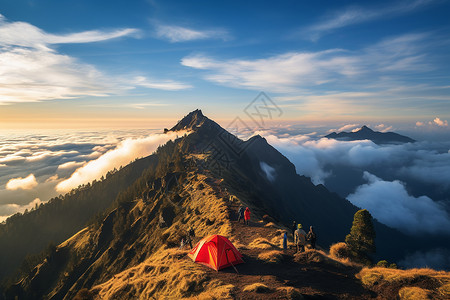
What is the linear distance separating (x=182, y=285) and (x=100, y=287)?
13437mm

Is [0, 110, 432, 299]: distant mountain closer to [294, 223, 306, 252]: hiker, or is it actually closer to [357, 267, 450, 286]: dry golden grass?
[357, 267, 450, 286]: dry golden grass

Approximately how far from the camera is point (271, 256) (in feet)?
64.7

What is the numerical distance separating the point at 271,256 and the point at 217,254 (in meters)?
5.04

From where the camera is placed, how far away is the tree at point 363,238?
32.2 metres

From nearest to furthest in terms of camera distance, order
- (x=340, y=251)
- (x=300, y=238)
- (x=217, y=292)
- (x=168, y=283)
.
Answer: (x=217, y=292) < (x=168, y=283) < (x=300, y=238) < (x=340, y=251)

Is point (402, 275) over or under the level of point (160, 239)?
over

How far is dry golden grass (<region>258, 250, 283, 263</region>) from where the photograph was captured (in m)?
19.3

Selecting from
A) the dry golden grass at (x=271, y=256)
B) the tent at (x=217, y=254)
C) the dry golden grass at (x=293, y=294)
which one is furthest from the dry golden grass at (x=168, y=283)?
the dry golden grass at (x=271, y=256)

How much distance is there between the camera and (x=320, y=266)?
1789cm

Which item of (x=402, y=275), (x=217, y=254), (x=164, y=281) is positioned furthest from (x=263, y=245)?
(x=402, y=275)

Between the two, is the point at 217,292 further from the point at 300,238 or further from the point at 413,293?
the point at 413,293

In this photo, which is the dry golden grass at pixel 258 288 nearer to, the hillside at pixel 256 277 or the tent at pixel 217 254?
the hillside at pixel 256 277

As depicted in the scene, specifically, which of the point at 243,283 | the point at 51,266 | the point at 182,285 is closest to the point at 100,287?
the point at 182,285

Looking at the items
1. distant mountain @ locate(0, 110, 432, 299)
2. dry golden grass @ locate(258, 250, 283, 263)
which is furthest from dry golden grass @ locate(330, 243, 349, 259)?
dry golden grass @ locate(258, 250, 283, 263)
